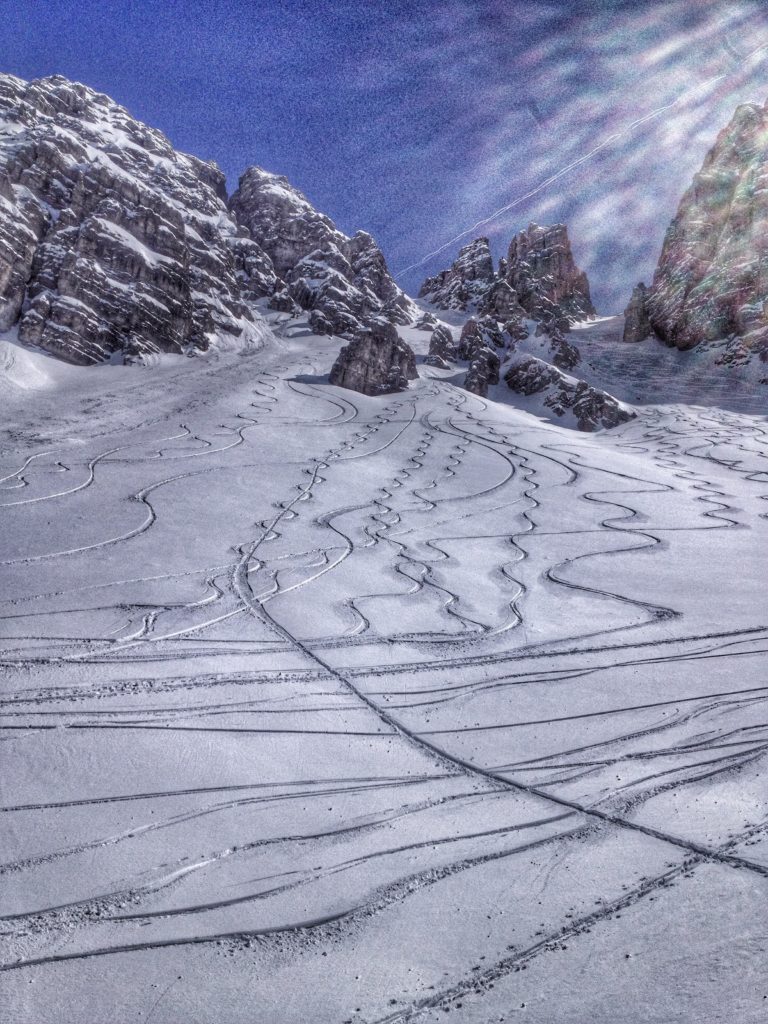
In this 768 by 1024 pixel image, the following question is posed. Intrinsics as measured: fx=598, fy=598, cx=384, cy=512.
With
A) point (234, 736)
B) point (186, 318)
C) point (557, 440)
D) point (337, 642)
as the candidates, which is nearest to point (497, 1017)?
point (234, 736)

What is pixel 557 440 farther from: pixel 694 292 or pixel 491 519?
pixel 694 292

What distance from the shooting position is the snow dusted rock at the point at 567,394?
34.4 meters

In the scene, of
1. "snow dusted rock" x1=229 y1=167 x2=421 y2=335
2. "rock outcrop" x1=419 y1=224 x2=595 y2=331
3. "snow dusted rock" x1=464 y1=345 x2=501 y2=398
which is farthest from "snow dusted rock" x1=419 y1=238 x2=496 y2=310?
"snow dusted rock" x1=464 y1=345 x2=501 y2=398

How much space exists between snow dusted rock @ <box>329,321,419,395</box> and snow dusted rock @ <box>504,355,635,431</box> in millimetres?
8571

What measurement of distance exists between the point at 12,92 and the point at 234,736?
215 ft

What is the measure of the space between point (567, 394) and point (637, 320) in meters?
32.2

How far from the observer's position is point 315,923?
3527mm

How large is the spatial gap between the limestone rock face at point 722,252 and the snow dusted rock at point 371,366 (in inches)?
1326

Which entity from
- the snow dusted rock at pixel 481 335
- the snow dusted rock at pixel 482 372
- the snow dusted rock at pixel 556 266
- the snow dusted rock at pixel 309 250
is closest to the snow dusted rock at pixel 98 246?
the snow dusted rock at pixel 309 250

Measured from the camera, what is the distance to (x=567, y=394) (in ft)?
120

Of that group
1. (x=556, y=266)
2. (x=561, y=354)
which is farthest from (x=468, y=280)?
(x=561, y=354)

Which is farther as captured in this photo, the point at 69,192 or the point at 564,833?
the point at 69,192

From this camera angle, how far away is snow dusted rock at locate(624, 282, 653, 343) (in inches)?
2445

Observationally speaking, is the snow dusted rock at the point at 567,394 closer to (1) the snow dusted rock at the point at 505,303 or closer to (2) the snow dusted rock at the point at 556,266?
(1) the snow dusted rock at the point at 505,303
